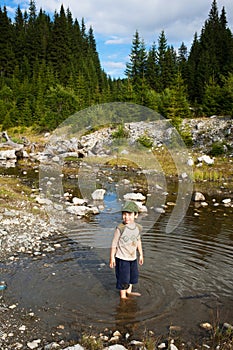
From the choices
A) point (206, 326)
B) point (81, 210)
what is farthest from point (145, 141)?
point (206, 326)

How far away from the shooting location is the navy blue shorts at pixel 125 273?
274 inches

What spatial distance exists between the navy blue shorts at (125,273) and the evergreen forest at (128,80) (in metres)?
25.3

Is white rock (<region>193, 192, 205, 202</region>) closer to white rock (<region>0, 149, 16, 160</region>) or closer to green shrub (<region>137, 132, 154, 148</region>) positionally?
green shrub (<region>137, 132, 154, 148</region>)

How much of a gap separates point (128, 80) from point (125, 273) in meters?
35.7

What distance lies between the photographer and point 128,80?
→ 132 ft

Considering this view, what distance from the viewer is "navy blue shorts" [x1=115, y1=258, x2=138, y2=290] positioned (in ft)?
22.8

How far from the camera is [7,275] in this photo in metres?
7.91

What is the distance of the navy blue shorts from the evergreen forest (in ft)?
82.9

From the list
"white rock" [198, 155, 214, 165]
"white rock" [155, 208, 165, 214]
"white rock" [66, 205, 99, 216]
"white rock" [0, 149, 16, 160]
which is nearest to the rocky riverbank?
"white rock" [66, 205, 99, 216]

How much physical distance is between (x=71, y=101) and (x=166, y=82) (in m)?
14.6

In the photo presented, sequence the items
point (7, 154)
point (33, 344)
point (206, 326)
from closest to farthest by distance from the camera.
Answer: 1. point (33, 344)
2. point (206, 326)
3. point (7, 154)

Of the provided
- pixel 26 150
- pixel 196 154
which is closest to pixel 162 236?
pixel 196 154

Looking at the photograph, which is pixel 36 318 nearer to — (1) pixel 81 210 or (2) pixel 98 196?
(1) pixel 81 210

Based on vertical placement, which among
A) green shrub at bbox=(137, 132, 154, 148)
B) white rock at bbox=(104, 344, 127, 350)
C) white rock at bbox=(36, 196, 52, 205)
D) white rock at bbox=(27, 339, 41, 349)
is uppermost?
green shrub at bbox=(137, 132, 154, 148)
